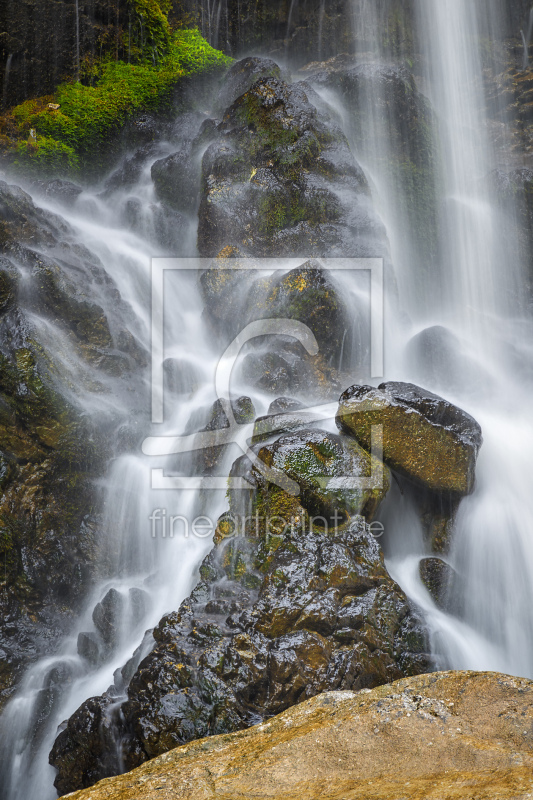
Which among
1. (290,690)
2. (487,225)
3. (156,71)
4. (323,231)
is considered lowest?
(290,690)

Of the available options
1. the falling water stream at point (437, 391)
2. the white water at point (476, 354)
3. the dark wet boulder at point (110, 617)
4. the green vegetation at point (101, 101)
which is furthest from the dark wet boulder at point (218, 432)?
the green vegetation at point (101, 101)

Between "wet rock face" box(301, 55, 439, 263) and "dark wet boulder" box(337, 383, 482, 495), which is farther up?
"wet rock face" box(301, 55, 439, 263)

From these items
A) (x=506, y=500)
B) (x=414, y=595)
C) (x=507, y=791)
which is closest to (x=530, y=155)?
(x=506, y=500)

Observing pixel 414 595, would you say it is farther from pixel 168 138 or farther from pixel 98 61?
pixel 98 61

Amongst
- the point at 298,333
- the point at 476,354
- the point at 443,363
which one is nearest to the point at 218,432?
the point at 298,333

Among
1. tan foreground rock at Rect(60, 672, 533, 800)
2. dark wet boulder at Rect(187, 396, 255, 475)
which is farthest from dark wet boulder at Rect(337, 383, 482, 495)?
tan foreground rock at Rect(60, 672, 533, 800)

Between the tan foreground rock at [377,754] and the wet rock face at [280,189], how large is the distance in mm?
8397

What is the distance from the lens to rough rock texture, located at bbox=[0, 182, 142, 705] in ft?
20.9

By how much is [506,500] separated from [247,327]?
4998 mm

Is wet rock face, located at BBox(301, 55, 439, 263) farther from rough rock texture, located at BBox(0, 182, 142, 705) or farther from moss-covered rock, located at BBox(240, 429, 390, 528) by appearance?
moss-covered rock, located at BBox(240, 429, 390, 528)

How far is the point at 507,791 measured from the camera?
1.79m

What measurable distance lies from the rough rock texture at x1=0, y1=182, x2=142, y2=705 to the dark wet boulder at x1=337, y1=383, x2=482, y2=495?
11.9 ft

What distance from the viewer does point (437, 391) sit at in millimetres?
9086

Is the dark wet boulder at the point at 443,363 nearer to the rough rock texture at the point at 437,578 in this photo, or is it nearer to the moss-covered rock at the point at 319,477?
the rough rock texture at the point at 437,578
